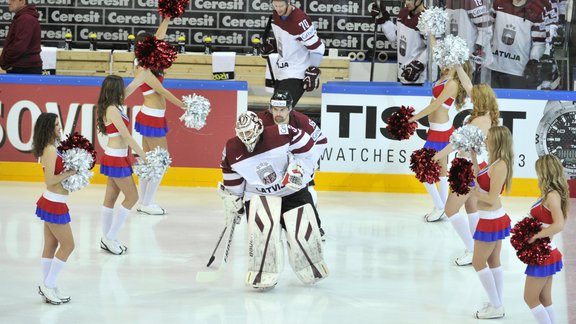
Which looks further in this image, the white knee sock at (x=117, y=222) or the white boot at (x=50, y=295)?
the white knee sock at (x=117, y=222)

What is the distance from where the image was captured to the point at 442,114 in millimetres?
9805

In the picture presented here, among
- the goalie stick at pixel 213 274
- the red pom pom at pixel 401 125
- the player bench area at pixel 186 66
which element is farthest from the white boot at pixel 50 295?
the player bench area at pixel 186 66

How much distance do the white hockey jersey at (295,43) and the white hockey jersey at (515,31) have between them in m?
2.23

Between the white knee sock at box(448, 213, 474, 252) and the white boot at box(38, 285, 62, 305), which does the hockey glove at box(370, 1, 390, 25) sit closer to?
the white knee sock at box(448, 213, 474, 252)

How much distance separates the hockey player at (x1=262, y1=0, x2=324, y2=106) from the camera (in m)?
10.9

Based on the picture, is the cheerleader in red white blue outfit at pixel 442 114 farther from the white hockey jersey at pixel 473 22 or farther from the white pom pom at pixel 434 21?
the white hockey jersey at pixel 473 22

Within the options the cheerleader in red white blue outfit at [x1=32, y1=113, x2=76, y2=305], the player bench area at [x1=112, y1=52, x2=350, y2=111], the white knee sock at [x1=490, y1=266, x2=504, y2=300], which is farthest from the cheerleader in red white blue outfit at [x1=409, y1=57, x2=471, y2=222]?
the player bench area at [x1=112, y1=52, x2=350, y2=111]

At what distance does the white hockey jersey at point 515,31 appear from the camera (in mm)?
11945

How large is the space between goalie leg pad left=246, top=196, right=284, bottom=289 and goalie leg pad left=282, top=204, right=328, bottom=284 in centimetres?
11

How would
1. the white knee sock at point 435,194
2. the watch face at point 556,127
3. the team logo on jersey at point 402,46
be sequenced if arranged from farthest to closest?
the team logo on jersey at point 402,46 < the watch face at point 556,127 < the white knee sock at point 435,194

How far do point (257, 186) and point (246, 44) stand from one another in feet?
25.7

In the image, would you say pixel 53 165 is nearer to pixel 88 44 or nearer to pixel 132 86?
pixel 132 86

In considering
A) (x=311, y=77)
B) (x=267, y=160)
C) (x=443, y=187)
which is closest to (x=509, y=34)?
(x=311, y=77)

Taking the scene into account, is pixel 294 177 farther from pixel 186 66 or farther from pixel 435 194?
pixel 186 66
